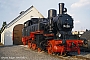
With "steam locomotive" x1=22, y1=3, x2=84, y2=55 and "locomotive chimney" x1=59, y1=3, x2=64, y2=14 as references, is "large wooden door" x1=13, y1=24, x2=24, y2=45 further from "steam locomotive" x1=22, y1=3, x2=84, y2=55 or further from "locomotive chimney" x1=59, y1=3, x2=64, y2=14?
"locomotive chimney" x1=59, y1=3, x2=64, y2=14

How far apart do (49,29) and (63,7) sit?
2.26 meters

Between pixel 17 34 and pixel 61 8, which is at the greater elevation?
pixel 61 8

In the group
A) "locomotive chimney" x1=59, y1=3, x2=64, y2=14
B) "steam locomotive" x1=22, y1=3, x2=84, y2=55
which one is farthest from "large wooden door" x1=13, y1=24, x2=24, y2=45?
"locomotive chimney" x1=59, y1=3, x2=64, y2=14

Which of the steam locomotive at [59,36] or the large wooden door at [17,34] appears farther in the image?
the large wooden door at [17,34]

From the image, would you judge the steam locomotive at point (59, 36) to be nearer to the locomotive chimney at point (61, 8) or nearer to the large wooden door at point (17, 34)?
the locomotive chimney at point (61, 8)

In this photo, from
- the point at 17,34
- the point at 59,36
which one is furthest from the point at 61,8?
the point at 17,34

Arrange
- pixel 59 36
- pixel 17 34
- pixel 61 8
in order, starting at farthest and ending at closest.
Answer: pixel 17 34
pixel 61 8
pixel 59 36

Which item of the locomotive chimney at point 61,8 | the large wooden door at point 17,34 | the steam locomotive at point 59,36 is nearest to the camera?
the steam locomotive at point 59,36

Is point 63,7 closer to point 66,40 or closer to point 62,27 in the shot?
point 62,27

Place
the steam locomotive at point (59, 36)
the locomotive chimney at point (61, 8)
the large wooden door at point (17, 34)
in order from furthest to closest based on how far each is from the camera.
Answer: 1. the large wooden door at point (17, 34)
2. the locomotive chimney at point (61, 8)
3. the steam locomotive at point (59, 36)

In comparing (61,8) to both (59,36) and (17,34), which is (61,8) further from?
(17,34)

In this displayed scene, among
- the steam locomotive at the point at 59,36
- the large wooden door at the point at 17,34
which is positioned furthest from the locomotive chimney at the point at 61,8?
the large wooden door at the point at 17,34

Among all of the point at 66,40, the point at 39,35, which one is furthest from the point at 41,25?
the point at 66,40

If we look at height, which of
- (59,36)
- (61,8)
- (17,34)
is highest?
(61,8)
